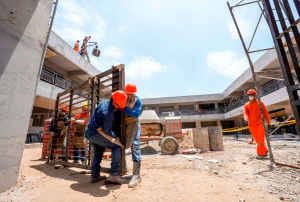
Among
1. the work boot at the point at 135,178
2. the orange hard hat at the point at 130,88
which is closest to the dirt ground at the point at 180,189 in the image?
the work boot at the point at 135,178

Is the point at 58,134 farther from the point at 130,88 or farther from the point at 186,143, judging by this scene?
the point at 186,143

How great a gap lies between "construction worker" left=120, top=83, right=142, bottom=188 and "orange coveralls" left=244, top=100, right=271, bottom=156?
3.46 m

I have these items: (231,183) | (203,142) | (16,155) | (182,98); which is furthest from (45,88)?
(182,98)

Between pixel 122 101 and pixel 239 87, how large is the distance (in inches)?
835

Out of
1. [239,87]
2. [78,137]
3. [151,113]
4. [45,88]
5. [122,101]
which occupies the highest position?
[239,87]

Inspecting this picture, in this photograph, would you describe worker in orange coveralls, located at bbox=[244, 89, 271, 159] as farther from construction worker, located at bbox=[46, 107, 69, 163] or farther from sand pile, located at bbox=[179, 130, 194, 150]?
construction worker, located at bbox=[46, 107, 69, 163]

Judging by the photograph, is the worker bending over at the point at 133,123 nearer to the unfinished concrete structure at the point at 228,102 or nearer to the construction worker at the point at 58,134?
the construction worker at the point at 58,134

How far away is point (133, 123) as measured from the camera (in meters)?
3.15

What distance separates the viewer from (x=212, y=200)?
192cm

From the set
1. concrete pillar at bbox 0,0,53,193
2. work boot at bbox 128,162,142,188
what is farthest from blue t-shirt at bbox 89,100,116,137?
concrete pillar at bbox 0,0,53,193

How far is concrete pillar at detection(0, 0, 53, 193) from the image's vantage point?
7.59 ft

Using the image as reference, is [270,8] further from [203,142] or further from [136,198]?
[203,142]

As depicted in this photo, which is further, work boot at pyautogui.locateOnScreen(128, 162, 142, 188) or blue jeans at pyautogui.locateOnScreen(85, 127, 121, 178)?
blue jeans at pyautogui.locateOnScreen(85, 127, 121, 178)

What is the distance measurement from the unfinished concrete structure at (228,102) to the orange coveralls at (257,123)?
11.0 meters
